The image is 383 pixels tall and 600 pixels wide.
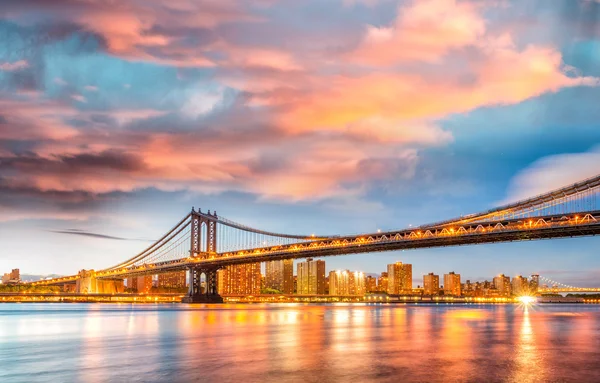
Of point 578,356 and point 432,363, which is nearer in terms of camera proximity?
point 432,363

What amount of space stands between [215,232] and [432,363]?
100824mm

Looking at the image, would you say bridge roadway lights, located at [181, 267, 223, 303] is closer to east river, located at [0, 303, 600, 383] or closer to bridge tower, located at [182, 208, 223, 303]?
bridge tower, located at [182, 208, 223, 303]

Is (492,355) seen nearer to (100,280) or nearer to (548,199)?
(548,199)

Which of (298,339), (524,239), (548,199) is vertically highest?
(548,199)

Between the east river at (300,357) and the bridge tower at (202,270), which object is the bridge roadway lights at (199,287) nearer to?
the bridge tower at (202,270)

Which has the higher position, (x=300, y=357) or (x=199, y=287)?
(x=300, y=357)

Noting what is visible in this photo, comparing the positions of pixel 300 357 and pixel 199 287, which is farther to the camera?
pixel 199 287

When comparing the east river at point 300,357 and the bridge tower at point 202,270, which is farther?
the bridge tower at point 202,270

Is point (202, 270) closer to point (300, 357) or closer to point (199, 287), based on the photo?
point (199, 287)

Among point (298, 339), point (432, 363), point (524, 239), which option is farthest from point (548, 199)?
point (432, 363)

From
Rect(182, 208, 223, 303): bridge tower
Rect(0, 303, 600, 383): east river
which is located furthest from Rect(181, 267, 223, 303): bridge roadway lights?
Rect(0, 303, 600, 383): east river

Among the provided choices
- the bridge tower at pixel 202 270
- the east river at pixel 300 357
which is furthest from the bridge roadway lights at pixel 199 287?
the east river at pixel 300 357

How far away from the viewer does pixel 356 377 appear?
18.5 meters

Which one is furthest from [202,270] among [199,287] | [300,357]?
[300,357]
